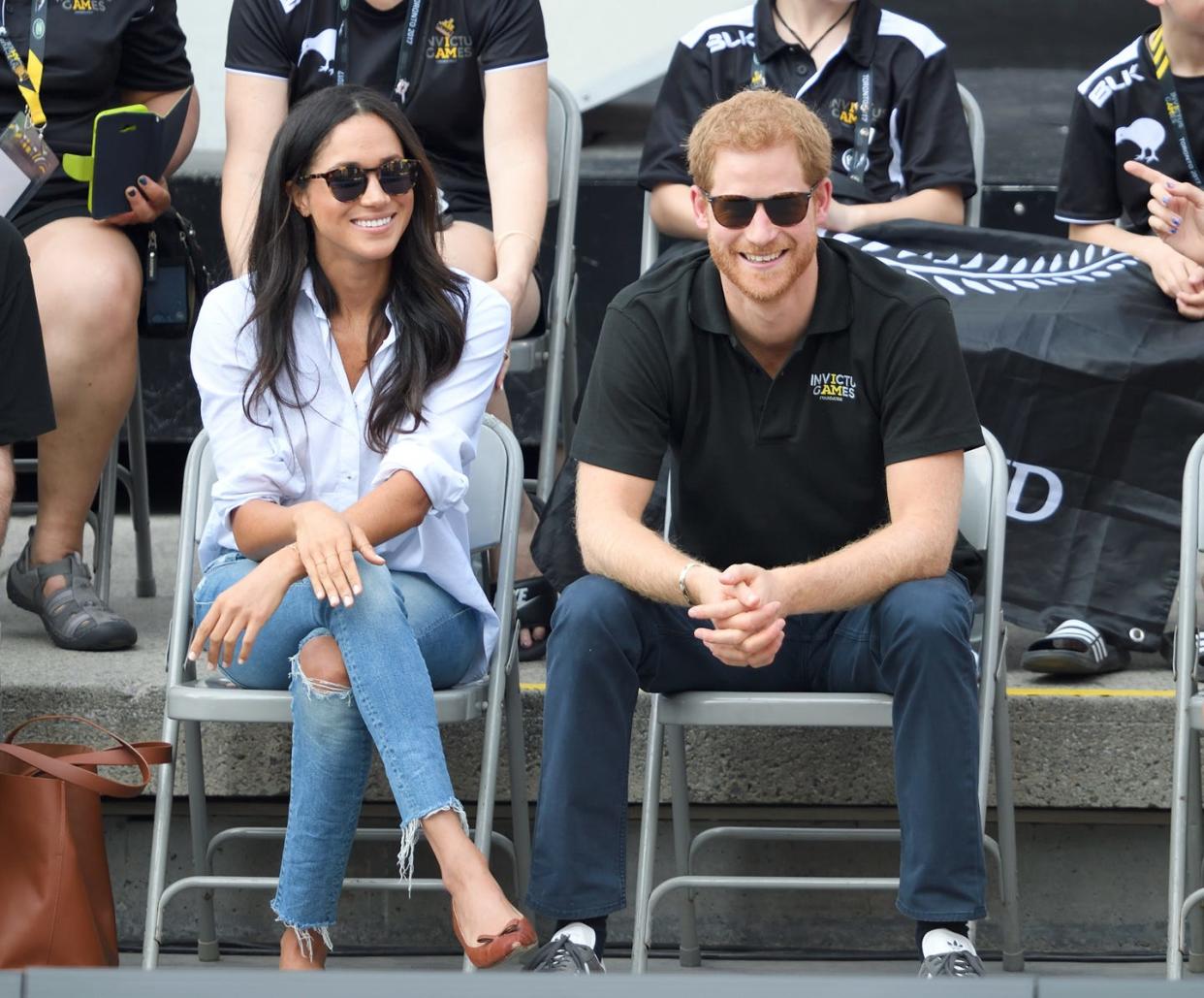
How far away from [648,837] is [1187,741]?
0.88 metres

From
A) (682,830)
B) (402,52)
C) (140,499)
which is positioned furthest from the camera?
(140,499)

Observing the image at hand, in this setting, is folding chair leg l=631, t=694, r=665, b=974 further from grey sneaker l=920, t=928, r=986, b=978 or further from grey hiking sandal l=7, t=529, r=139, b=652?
grey hiking sandal l=7, t=529, r=139, b=652

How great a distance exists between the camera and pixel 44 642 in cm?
386

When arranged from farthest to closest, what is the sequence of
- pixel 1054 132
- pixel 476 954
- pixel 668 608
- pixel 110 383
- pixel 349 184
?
pixel 1054 132
pixel 110 383
pixel 349 184
pixel 668 608
pixel 476 954

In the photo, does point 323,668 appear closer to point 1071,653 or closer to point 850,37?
point 1071,653

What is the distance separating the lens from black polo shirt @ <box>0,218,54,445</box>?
10.7 ft

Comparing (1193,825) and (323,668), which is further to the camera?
(1193,825)

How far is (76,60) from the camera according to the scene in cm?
403

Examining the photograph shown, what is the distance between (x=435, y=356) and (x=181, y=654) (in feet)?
2.15

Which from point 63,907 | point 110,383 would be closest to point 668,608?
point 63,907

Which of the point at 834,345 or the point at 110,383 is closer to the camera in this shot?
the point at 834,345

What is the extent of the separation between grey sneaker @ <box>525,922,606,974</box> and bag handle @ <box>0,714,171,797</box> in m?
0.72

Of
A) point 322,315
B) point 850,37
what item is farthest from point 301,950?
point 850,37

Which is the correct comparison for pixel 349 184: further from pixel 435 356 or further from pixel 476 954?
pixel 476 954
